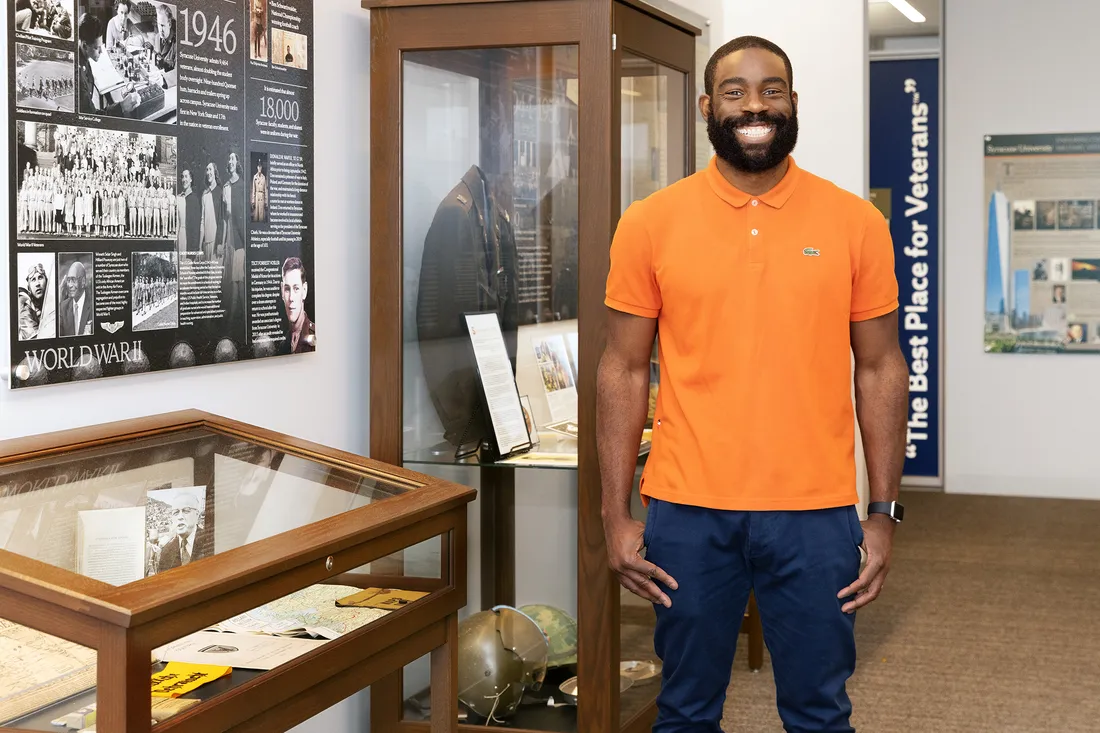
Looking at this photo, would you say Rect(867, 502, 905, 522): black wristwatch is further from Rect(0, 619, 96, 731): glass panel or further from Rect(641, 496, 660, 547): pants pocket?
Rect(0, 619, 96, 731): glass panel

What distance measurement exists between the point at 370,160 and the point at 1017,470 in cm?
590

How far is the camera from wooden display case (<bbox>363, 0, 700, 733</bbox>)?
254 cm

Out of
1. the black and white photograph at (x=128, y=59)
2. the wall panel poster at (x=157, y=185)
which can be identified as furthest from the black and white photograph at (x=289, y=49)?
the black and white photograph at (x=128, y=59)

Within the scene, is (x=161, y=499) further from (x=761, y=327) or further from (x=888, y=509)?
(x=888, y=509)

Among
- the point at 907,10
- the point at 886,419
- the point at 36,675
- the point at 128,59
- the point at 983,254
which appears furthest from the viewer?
the point at 983,254

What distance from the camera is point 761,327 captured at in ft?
7.04

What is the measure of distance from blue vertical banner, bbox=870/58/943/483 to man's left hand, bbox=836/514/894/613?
5.41 metres

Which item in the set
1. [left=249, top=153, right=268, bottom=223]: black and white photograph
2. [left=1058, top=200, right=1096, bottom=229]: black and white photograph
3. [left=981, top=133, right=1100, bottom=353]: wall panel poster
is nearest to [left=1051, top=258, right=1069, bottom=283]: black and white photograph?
[left=981, top=133, right=1100, bottom=353]: wall panel poster

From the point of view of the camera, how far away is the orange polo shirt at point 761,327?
84.5 inches

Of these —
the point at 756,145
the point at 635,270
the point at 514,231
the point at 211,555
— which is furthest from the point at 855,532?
the point at 211,555

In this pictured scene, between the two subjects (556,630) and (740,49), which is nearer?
(740,49)

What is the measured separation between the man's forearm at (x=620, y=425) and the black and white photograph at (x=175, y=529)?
831mm

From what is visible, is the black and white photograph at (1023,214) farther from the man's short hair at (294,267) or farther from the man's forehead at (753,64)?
the man's short hair at (294,267)

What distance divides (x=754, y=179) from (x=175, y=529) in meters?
1.22
